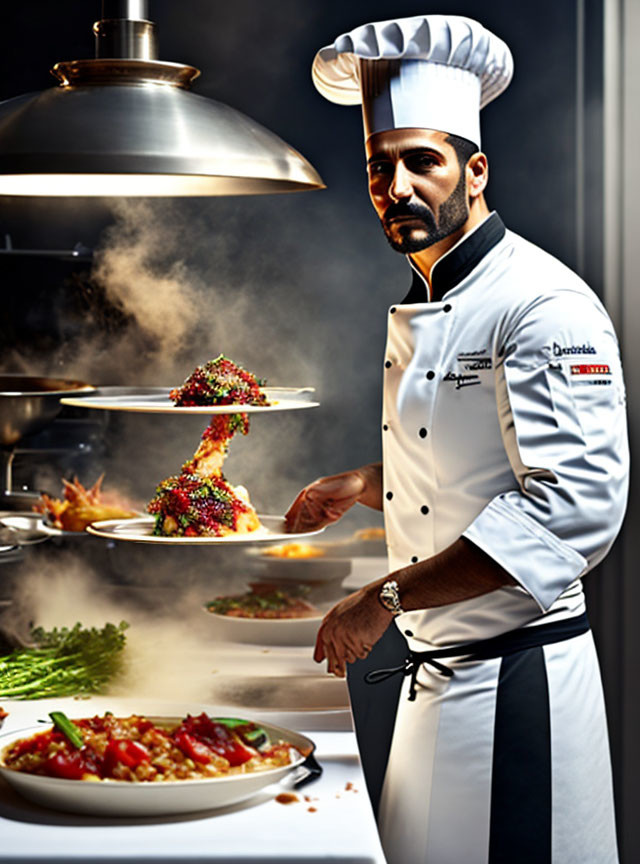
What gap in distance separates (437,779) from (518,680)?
0.20 m

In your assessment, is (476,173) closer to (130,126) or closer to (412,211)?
(412,211)

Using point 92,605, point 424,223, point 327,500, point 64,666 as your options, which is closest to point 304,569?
point 92,605

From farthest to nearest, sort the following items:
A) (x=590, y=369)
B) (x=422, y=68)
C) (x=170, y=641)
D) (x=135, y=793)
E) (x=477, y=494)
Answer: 1. (x=170, y=641)
2. (x=422, y=68)
3. (x=477, y=494)
4. (x=590, y=369)
5. (x=135, y=793)

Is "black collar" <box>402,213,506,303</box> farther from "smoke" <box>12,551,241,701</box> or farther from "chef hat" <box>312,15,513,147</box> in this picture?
"smoke" <box>12,551,241,701</box>

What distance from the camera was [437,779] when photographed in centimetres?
162

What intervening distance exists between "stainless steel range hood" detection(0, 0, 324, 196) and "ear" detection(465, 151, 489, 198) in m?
0.32

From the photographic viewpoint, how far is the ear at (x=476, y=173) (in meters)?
1.76

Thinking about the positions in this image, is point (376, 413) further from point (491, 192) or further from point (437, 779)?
point (437, 779)

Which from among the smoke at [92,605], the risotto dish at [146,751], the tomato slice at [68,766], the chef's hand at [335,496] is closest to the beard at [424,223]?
the chef's hand at [335,496]

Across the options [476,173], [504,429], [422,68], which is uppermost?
[422,68]

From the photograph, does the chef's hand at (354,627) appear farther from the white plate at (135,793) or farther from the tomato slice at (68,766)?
the tomato slice at (68,766)

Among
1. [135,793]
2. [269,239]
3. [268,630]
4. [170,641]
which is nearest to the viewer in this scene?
[135,793]

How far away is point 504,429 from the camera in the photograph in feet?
5.15

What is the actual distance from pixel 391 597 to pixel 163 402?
70 centimetres
